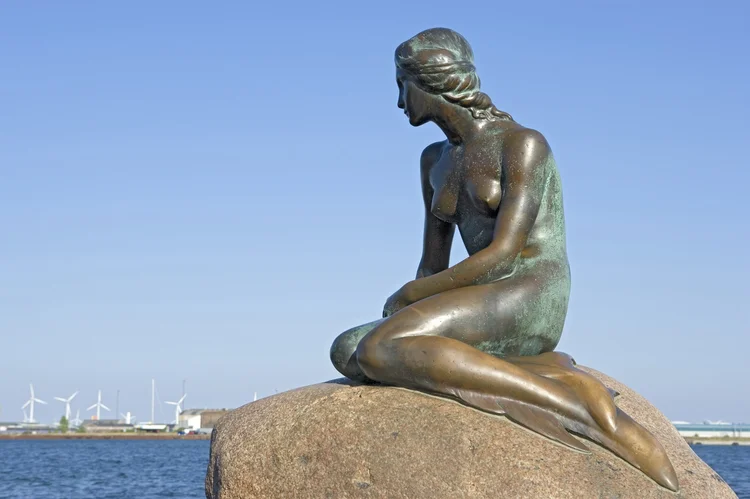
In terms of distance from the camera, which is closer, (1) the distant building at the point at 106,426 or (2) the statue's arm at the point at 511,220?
(2) the statue's arm at the point at 511,220

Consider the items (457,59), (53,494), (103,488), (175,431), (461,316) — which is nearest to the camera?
(461,316)

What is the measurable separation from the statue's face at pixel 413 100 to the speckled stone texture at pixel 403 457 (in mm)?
1999

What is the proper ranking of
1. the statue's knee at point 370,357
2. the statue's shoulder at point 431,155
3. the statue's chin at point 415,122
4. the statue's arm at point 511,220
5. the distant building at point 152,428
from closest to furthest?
1. the statue's knee at point 370,357
2. the statue's arm at point 511,220
3. the statue's chin at point 415,122
4. the statue's shoulder at point 431,155
5. the distant building at point 152,428

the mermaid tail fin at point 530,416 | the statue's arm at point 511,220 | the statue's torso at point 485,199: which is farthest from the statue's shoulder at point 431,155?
the mermaid tail fin at point 530,416

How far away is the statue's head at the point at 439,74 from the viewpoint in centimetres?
811

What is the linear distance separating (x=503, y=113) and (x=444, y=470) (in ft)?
9.00

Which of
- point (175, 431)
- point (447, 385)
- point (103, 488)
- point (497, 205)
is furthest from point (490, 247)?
point (175, 431)

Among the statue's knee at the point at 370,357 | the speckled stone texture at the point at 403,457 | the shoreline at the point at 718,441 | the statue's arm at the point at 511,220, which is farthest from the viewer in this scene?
the shoreline at the point at 718,441

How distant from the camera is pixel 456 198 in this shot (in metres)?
8.37

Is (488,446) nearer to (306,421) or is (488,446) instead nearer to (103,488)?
(306,421)

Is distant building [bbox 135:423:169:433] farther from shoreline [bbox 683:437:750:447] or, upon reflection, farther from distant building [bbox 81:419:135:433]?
shoreline [bbox 683:437:750:447]

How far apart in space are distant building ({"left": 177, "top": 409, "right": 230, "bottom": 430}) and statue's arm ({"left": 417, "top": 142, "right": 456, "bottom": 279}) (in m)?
97.3

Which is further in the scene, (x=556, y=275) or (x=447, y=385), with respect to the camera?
(x=556, y=275)

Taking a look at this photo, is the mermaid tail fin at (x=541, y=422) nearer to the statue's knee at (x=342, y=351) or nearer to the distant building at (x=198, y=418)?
the statue's knee at (x=342, y=351)
